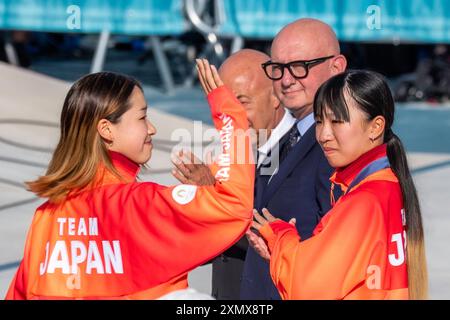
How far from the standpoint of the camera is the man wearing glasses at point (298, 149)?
389 centimetres

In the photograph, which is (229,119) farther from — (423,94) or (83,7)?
(423,94)

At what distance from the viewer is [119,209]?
3.15 m

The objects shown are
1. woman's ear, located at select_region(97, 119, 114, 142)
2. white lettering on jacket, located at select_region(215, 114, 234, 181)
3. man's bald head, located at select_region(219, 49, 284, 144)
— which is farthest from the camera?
man's bald head, located at select_region(219, 49, 284, 144)

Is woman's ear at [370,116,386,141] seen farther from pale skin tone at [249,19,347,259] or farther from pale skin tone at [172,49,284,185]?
pale skin tone at [172,49,284,185]

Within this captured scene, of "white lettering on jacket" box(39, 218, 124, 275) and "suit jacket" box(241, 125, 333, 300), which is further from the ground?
"suit jacket" box(241, 125, 333, 300)

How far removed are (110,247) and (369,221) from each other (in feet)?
2.35

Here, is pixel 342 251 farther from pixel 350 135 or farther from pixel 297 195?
pixel 297 195

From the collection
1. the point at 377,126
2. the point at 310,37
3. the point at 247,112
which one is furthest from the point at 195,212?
the point at 247,112

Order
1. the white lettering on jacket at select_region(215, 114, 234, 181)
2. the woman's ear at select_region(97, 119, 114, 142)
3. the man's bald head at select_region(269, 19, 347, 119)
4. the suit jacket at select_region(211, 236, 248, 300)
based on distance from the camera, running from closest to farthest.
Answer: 1. the white lettering on jacket at select_region(215, 114, 234, 181)
2. the woman's ear at select_region(97, 119, 114, 142)
3. the man's bald head at select_region(269, 19, 347, 119)
4. the suit jacket at select_region(211, 236, 248, 300)

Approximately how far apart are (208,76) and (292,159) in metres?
0.90

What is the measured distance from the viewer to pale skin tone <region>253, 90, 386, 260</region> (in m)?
3.30

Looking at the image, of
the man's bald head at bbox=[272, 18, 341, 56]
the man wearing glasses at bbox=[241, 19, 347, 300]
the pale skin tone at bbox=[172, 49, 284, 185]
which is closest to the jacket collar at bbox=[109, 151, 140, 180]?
the man wearing glasses at bbox=[241, 19, 347, 300]

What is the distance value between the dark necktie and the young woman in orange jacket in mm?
941

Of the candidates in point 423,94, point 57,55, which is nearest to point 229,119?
point 423,94
